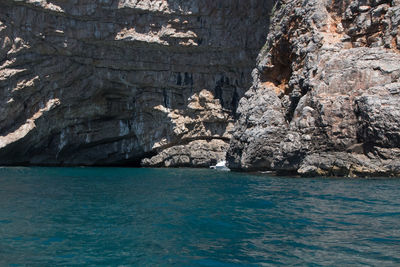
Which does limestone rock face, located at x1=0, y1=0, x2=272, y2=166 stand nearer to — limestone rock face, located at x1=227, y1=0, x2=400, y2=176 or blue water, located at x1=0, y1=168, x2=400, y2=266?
limestone rock face, located at x1=227, y1=0, x2=400, y2=176

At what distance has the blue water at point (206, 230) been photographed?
648cm

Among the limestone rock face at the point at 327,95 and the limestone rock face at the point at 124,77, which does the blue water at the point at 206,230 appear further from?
the limestone rock face at the point at 124,77

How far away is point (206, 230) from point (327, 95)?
16.7m

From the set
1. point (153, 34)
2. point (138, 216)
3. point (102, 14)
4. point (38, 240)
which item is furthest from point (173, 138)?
point (38, 240)

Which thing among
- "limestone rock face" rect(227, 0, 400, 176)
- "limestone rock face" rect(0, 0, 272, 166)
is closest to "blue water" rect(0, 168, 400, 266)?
"limestone rock face" rect(227, 0, 400, 176)

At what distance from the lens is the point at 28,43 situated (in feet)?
122

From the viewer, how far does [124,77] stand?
4147 centimetres

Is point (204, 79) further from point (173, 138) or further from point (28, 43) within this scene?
point (28, 43)

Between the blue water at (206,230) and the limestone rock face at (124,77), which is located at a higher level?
the limestone rock face at (124,77)

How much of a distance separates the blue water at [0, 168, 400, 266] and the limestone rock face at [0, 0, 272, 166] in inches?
1090

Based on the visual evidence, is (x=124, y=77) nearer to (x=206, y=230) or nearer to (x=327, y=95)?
(x=327, y=95)

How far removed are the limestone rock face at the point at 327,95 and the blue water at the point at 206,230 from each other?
24.1ft

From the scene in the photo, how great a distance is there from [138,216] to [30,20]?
32.6 meters

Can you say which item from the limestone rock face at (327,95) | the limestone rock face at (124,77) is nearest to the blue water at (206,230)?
the limestone rock face at (327,95)
